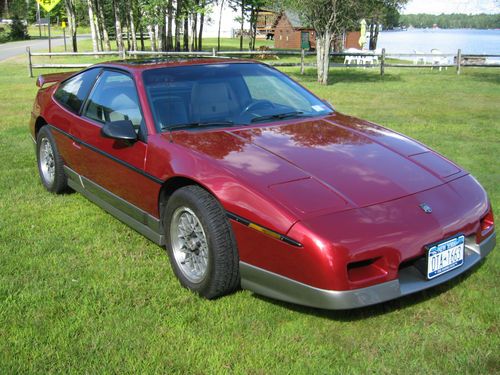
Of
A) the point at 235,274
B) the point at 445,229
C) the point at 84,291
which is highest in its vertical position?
the point at 445,229

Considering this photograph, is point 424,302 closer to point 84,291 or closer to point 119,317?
point 119,317

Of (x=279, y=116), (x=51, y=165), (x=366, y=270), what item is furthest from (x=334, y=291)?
(x=51, y=165)

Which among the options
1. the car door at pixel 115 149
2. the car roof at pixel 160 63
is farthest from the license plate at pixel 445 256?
the car roof at pixel 160 63

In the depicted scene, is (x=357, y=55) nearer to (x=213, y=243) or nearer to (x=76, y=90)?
(x=76, y=90)

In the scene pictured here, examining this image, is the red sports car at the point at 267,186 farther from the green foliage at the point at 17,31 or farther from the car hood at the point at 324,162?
the green foliage at the point at 17,31

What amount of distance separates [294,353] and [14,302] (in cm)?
177

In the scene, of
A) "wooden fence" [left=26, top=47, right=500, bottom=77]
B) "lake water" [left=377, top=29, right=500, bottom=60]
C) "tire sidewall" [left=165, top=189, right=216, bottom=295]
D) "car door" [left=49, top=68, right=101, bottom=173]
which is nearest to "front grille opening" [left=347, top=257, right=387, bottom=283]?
"tire sidewall" [left=165, top=189, right=216, bottom=295]

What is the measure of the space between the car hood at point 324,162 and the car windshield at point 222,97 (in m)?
0.20

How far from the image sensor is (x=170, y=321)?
3.06m

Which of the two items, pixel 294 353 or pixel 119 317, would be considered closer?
pixel 294 353

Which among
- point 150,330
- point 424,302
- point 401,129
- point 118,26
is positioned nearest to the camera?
point 150,330

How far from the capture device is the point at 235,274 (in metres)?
3.14

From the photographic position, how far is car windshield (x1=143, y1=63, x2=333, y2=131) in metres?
3.89

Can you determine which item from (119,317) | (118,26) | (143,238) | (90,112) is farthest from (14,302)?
(118,26)
